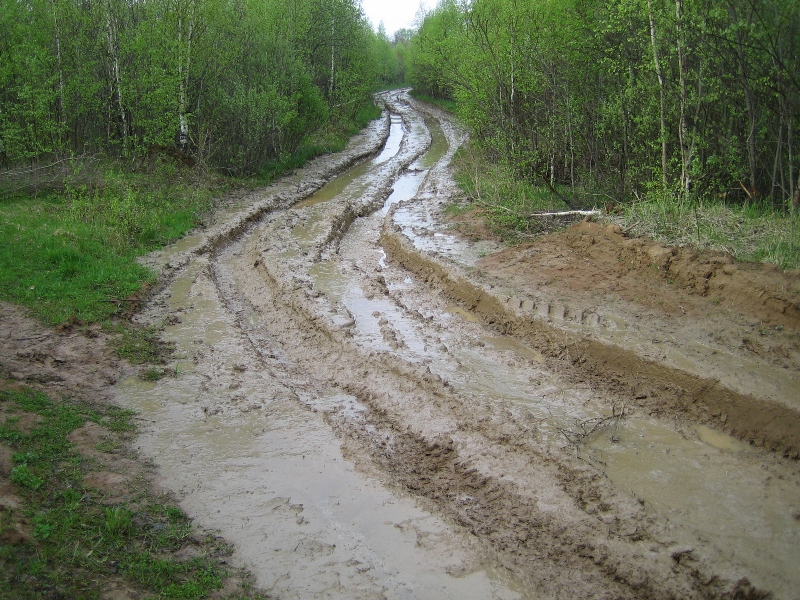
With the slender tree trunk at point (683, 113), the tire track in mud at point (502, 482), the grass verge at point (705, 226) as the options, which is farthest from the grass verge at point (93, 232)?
the slender tree trunk at point (683, 113)

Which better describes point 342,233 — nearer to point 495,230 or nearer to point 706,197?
point 495,230

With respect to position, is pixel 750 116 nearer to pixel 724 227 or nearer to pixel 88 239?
pixel 724 227

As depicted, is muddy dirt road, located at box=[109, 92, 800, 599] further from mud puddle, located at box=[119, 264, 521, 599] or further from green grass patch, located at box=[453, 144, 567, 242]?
green grass patch, located at box=[453, 144, 567, 242]

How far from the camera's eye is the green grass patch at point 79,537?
4.02 m

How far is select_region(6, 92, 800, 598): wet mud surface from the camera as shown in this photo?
15.9 ft

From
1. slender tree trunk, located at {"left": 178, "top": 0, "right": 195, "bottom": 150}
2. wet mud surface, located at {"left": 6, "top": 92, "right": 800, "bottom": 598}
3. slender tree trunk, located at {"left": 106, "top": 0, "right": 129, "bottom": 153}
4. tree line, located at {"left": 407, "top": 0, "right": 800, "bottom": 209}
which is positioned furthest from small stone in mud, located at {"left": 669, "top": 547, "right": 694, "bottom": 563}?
slender tree trunk, located at {"left": 178, "top": 0, "right": 195, "bottom": 150}

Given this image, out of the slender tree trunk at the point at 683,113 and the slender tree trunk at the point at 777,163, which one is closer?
the slender tree trunk at the point at 777,163

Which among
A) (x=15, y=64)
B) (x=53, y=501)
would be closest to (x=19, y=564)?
(x=53, y=501)

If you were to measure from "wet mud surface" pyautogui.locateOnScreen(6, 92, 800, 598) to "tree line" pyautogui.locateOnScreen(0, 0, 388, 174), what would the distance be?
790 centimetres

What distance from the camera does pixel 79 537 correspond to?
4508mm

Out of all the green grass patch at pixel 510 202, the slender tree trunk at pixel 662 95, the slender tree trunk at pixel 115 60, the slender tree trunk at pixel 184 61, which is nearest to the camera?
the slender tree trunk at pixel 662 95

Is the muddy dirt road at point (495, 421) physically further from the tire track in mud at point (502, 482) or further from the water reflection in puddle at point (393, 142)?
the water reflection in puddle at point (393, 142)

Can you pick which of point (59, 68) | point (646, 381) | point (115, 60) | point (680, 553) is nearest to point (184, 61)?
point (115, 60)

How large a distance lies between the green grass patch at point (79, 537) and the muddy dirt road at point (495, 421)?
0.39 metres
